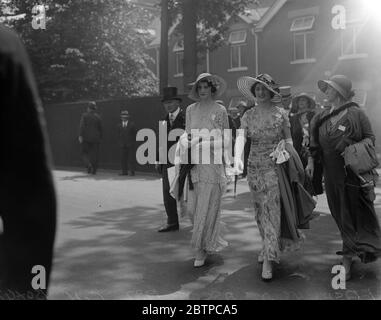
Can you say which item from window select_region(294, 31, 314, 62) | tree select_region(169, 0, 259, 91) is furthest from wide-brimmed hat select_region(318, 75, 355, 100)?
window select_region(294, 31, 314, 62)

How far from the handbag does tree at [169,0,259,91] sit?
12.6 m

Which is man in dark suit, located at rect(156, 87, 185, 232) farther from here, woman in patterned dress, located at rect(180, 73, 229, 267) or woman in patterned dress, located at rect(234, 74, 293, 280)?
woman in patterned dress, located at rect(234, 74, 293, 280)

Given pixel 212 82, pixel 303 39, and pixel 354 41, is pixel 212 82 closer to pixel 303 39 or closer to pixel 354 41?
pixel 354 41

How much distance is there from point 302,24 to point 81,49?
10.4 m

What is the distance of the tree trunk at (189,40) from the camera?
59.6 ft

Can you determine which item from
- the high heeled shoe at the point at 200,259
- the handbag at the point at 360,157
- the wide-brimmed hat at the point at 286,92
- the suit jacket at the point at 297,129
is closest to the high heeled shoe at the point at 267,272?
the high heeled shoe at the point at 200,259

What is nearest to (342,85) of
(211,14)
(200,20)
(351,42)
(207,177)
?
(207,177)

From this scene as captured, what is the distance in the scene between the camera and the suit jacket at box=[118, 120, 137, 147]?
1602 cm

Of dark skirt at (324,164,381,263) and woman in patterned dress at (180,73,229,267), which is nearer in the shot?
dark skirt at (324,164,381,263)

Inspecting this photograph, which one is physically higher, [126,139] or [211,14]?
[211,14]

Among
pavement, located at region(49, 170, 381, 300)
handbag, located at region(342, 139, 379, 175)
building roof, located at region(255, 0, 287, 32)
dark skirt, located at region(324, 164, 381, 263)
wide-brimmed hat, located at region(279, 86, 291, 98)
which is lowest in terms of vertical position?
pavement, located at region(49, 170, 381, 300)

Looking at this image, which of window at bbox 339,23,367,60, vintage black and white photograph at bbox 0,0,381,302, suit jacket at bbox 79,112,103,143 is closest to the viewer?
vintage black and white photograph at bbox 0,0,381,302

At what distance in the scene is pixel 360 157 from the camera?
489 centimetres
